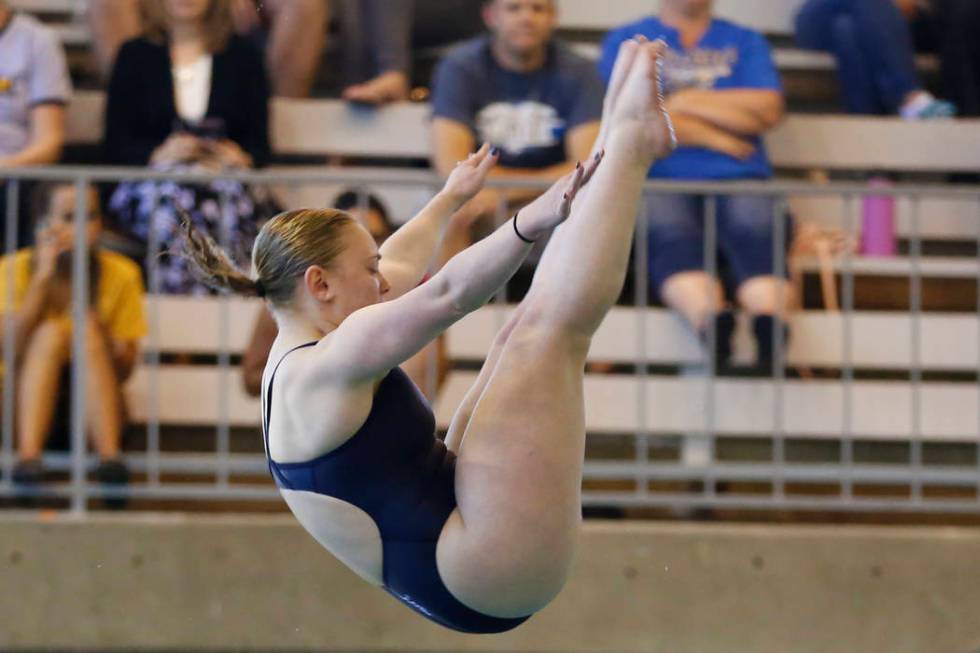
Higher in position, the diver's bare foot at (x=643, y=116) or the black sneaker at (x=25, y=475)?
A: the diver's bare foot at (x=643, y=116)

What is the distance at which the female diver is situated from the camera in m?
2.38

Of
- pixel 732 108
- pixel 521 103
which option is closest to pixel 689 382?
pixel 732 108

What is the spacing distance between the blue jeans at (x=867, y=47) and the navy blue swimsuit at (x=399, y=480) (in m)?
2.93

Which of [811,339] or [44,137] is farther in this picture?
[44,137]

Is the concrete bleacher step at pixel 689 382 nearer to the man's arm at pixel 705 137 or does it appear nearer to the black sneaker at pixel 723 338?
the black sneaker at pixel 723 338

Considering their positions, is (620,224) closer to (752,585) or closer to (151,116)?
(752,585)

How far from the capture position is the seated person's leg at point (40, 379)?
4.11 meters

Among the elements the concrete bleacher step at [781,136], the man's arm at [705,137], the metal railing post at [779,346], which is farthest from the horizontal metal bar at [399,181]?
the concrete bleacher step at [781,136]

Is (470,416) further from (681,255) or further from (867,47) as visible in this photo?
(867,47)

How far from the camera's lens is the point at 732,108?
443 cm

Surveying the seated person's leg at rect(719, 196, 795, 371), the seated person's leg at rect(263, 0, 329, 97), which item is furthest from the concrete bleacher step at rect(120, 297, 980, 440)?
the seated person's leg at rect(263, 0, 329, 97)

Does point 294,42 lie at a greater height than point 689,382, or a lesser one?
greater

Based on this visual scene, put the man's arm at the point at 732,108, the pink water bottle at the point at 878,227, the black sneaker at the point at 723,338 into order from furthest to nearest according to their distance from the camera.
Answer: the pink water bottle at the point at 878,227, the man's arm at the point at 732,108, the black sneaker at the point at 723,338

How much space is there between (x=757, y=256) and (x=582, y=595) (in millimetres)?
1083
